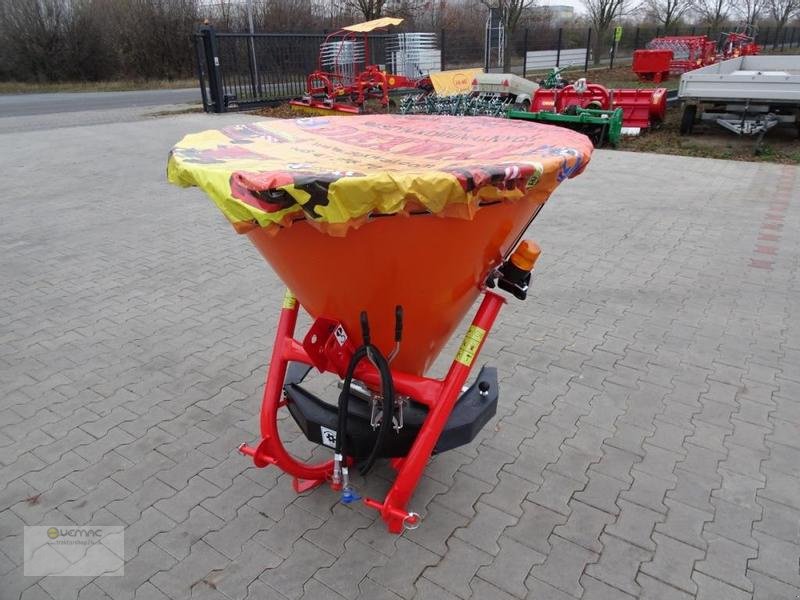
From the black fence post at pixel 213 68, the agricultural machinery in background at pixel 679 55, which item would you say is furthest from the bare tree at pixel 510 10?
the black fence post at pixel 213 68

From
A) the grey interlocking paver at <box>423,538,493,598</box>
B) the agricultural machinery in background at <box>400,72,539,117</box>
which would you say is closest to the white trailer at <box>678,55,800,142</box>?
the agricultural machinery in background at <box>400,72,539,117</box>

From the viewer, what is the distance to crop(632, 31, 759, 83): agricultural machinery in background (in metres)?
15.8

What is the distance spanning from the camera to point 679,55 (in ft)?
58.2

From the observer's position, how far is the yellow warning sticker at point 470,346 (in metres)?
2.07

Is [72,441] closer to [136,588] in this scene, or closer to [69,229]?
[136,588]

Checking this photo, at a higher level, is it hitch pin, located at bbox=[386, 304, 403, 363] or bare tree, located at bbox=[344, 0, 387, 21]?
bare tree, located at bbox=[344, 0, 387, 21]

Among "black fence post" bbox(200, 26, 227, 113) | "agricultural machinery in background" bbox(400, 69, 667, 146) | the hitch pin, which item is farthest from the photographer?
"black fence post" bbox(200, 26, 227, 113)

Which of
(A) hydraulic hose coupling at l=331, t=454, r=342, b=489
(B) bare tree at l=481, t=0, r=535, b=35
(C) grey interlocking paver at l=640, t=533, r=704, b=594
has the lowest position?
(C) grey interlocking paver at l=640, t=533, r=704, b=594

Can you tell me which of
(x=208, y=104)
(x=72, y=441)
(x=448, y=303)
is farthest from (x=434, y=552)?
(x=208, y=104)

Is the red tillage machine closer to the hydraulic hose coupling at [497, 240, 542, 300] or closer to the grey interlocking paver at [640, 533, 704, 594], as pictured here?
the hydraulic hose coupling at [497, 240, 542, 300]

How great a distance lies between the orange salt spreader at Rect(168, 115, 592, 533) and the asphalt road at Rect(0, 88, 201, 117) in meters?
15.9

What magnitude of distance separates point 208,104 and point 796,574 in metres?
14.4

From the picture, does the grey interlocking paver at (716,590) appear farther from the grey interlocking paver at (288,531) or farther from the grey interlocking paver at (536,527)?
the grey interlocking paver at (288,531)

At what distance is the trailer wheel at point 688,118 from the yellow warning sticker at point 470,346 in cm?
971
